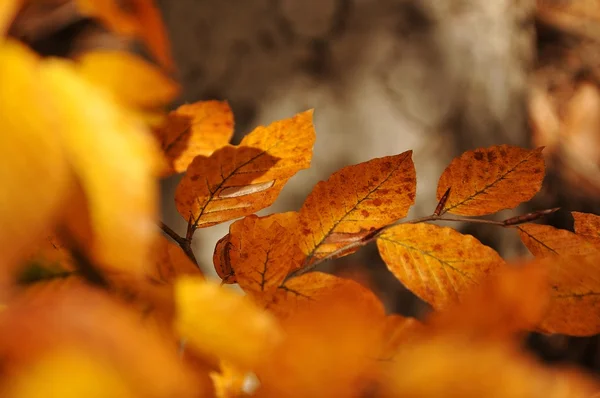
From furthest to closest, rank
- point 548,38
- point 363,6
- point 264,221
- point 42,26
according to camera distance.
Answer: point 42,26 < point 548,38 < point 363,6 < point 264,221

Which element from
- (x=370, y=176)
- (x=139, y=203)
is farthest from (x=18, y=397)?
(x=370, y=176)

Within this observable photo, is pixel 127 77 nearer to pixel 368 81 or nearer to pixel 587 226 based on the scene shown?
pixel 587 226

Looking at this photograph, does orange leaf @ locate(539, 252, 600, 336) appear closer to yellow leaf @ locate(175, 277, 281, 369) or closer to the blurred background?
yellow leaf @ locate(175, 277, 281, 369)

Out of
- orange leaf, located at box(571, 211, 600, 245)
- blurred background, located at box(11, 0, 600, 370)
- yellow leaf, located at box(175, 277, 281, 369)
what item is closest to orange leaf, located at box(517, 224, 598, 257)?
orange leaf, located at box(571, 211, 600, 245)

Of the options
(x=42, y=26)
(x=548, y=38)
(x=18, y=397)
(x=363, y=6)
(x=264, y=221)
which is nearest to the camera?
(x=18, y=397)

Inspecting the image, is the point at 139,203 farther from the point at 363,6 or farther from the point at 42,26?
the point at 42,26

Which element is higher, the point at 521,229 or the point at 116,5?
the point at 116,5

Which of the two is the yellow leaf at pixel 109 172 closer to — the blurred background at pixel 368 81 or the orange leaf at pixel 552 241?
the orange leaf at pixel 552 241
